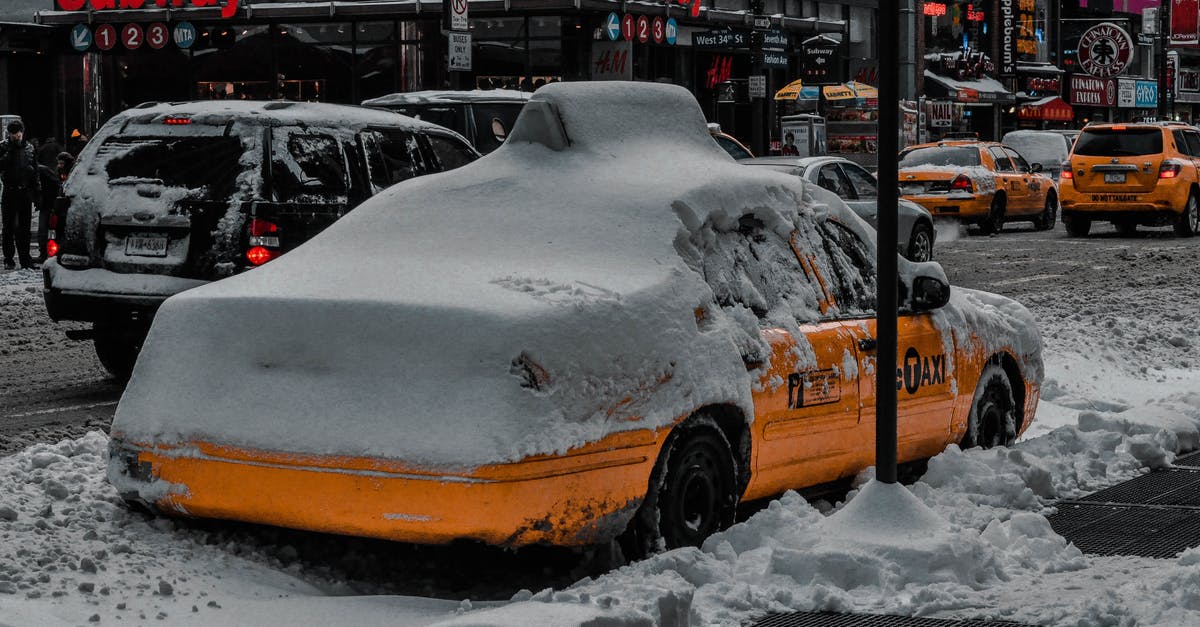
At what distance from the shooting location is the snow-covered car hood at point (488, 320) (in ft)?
18.4

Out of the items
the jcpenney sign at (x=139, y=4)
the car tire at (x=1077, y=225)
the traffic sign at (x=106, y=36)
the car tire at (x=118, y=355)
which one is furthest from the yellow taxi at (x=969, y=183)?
the traffic sign at (x=106, y=36)

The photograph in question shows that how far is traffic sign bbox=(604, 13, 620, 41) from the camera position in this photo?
37656 mm

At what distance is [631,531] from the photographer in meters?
6.00

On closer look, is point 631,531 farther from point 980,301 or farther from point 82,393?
point 82,393

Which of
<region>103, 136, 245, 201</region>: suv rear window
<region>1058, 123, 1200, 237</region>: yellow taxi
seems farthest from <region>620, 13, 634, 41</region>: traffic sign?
<region>103, 136, 245, 201</region>: suv rear window

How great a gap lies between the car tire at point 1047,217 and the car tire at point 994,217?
6.09 ft

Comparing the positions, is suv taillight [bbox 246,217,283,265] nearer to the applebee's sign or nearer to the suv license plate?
the suv license plate

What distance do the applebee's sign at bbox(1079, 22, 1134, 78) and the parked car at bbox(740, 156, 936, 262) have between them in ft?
109

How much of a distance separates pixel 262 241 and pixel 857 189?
35.9 feet

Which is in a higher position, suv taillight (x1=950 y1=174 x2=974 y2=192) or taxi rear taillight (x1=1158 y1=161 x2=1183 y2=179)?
taxi rear taillight (x1=1158 y1=161 x2=1183 y2=179)

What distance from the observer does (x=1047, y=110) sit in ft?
219

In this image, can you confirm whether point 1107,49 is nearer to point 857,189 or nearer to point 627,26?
point 627,26

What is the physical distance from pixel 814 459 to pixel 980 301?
2340mm

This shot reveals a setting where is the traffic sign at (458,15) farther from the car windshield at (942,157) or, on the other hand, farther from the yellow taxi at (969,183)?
the car windshield at (942,157)
